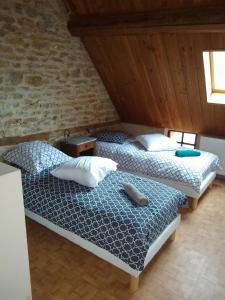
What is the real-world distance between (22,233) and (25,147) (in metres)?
1.75

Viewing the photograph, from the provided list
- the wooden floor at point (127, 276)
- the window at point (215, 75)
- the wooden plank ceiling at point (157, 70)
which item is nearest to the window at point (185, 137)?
the wooden plank ceiling at point (157, 70)

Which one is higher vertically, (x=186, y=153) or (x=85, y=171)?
(x=85, y=171)

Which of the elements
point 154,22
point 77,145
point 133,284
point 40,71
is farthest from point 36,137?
point 133,284

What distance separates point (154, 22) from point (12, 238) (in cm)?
266

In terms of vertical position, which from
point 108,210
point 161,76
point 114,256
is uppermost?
point 161,76

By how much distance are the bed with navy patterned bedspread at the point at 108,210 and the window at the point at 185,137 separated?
7.39 feet

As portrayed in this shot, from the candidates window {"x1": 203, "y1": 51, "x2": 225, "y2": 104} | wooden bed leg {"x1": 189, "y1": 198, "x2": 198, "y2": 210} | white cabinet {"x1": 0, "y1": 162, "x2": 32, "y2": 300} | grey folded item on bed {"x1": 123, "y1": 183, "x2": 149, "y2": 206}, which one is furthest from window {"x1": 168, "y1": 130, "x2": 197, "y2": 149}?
white cabinet {"x1": 0, "y1": 162, "x2": 32, "y2": 300}

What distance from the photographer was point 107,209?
2225 millimetres

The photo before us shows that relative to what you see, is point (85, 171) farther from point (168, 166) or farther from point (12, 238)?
point (168, 166)

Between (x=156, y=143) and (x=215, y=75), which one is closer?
(x=215, y=75)

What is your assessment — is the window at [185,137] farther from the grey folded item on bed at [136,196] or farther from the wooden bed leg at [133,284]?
the wooden bed leg at [133,284]

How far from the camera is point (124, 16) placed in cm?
320

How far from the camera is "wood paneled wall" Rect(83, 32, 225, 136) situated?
3.31m

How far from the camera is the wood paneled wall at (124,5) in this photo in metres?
2.72
